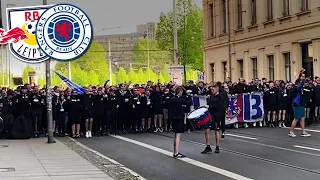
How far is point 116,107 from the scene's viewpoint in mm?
23859

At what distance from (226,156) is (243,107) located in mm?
9519

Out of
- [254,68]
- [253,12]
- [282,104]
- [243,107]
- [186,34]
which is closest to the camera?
[282,104]

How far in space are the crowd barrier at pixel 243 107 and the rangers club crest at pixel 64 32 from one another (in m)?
9.68

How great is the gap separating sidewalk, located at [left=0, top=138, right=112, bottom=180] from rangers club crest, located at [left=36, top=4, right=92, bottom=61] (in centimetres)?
262

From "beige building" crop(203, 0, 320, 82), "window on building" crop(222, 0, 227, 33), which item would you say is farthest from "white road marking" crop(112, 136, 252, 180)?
"window on building" crop(222, 0, 227, 33)

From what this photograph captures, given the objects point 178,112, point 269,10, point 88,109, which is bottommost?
point 88,109

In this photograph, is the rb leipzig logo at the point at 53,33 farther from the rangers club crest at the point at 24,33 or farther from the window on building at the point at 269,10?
the window on building at the point at 269,10

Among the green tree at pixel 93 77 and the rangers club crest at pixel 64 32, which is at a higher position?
the green tree at pixel 93 77

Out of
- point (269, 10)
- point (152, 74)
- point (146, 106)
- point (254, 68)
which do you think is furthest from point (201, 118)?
point (152, 74)

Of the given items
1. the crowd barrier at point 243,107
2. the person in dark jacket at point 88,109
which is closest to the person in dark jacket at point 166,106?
the crowd barrier at point 243,107

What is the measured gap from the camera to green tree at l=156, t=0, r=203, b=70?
180 feet

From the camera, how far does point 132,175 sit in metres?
12.2

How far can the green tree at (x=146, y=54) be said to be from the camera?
330 feet

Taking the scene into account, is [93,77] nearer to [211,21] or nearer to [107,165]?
[211,21]
